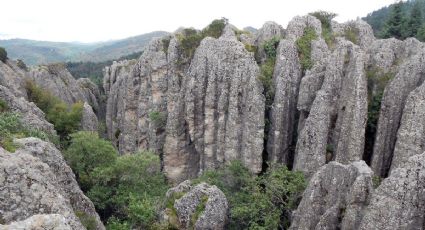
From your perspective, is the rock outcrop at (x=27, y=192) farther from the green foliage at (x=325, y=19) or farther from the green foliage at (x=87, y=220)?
the green foliage at (x=325, y=19)

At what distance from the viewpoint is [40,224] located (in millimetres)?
14367

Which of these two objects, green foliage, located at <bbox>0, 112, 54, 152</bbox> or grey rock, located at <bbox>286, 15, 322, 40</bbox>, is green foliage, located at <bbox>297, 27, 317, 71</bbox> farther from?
green foliage, located at <bbox>0, 112, 54, 152</bbox>

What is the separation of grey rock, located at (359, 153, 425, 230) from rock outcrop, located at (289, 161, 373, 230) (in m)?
1.96

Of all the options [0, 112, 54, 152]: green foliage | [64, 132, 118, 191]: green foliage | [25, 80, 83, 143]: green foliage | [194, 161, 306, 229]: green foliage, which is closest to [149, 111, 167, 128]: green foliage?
[25, 80, 83, 143]: green foliage

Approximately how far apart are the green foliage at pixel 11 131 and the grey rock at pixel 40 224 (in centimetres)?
1165

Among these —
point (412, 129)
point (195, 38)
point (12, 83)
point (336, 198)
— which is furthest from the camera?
point (195, 38)

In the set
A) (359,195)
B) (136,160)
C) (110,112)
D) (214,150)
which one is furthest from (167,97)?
(359,195)

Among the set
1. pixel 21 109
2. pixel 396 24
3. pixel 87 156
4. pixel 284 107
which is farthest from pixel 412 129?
pixel 396 24

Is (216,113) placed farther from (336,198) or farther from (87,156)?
A: (336,198)

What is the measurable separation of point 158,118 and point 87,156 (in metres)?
19.0

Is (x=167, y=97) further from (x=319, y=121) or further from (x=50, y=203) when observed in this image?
(x=50, y=203)

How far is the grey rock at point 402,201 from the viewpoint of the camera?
24.3m

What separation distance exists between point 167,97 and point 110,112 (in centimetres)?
2867

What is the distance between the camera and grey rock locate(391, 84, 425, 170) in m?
36.6
